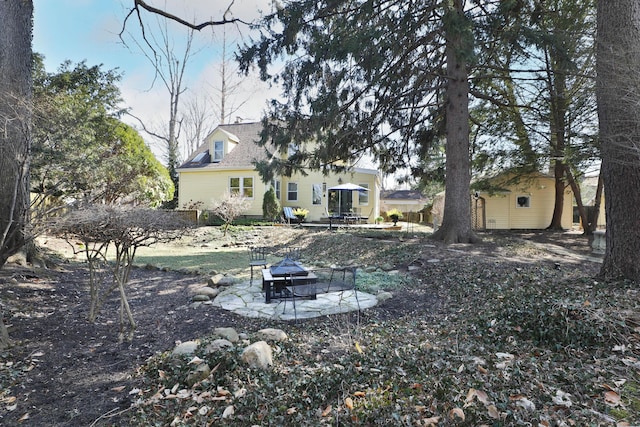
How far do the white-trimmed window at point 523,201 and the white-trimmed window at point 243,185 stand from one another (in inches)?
598

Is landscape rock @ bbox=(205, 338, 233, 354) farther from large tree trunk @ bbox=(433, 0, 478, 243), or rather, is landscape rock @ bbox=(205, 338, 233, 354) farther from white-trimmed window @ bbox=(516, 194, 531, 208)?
white-trimmed window @ bbox=(516, 194, 531, 208)

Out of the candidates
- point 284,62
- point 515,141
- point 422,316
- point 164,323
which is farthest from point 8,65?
point 515,141

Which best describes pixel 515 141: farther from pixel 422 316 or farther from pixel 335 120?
pixel 422 316

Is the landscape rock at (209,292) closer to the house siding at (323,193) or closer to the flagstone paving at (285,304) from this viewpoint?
the flagstone paving at (285,304)

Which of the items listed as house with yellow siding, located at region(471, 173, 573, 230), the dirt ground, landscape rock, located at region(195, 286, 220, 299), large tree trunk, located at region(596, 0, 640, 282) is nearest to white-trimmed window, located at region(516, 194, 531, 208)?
house with yellow siding, located at region(471, 173, 573, 230)

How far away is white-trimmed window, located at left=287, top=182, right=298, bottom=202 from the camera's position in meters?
21.9

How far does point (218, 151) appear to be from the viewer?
22.0 meters

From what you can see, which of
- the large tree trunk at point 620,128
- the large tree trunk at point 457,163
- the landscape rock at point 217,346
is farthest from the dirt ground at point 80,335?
the large tree trunk at point 457,163

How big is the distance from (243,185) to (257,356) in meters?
18.2

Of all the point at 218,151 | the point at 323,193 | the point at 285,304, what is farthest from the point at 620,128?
the point at 218,151

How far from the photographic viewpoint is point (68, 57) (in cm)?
1208

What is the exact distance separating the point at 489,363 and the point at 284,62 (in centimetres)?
855

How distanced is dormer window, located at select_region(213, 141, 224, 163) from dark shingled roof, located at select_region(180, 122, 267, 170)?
0.45 m

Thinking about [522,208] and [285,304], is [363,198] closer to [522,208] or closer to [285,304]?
[522,208]
